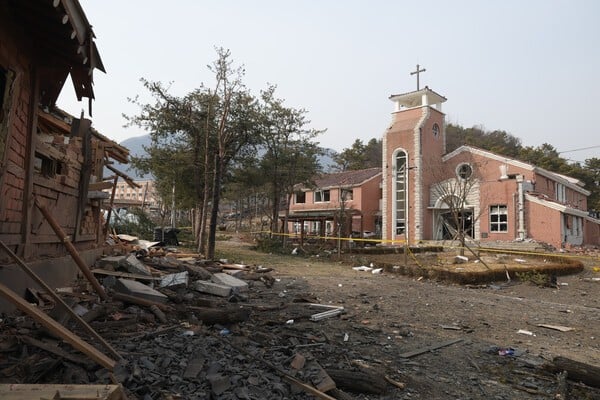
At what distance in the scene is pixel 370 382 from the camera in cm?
402

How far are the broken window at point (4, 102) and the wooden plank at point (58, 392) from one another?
122 inches

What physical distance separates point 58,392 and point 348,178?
3839 centimetres

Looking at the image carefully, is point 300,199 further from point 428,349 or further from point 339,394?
point 339,394

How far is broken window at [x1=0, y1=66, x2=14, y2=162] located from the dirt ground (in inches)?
171

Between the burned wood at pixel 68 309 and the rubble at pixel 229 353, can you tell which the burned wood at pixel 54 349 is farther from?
the burned wood at pixel 68 309

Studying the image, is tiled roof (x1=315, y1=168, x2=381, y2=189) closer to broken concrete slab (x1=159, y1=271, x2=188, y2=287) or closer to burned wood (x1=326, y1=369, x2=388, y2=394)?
broken concrete slab (x1=159, y1=271, x2=188, y2=287)

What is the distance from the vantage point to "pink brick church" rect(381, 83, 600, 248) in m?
27.1

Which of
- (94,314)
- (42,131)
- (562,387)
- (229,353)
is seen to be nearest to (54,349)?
(94,314)

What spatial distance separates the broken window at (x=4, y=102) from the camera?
15.3 ft

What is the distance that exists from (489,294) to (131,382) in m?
10.6

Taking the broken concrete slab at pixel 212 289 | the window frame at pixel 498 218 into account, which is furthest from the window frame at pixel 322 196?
the broken concrete slab at pixel 212 289

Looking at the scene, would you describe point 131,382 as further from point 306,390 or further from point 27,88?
point 27,88

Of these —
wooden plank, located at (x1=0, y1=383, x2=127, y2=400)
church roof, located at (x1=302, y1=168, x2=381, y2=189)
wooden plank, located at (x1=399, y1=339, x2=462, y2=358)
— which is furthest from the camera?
church roof, located at (x1=302, y1=168, x2=381, y2=189)

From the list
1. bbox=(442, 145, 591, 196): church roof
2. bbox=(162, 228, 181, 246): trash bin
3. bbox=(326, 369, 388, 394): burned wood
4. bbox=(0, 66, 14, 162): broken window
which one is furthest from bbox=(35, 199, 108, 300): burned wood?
bbox=(442, 145, 591, 196): church roof
